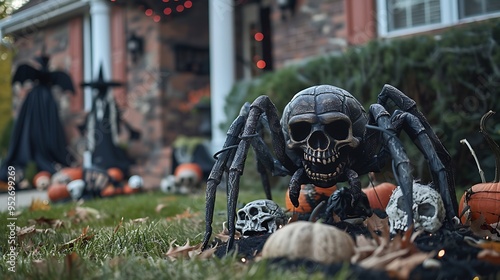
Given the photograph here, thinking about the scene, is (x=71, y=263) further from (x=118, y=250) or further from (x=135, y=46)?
(x=135, y=46)

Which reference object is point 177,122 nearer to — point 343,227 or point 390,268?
point 343,227

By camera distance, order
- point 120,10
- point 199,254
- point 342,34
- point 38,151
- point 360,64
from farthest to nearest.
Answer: point 120,10 → point 38,151 → point 342,34 → point 360,64 → point 199,254

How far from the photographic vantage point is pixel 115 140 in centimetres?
1027

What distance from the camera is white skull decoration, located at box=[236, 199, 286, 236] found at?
2.63 m

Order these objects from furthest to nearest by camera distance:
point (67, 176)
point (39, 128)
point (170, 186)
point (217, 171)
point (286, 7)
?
1. point (39, 128)
2. point (286, 7)
3. point (67, 176)
4. point (170, 186)
5. point (217, 171)

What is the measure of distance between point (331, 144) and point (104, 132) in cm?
730

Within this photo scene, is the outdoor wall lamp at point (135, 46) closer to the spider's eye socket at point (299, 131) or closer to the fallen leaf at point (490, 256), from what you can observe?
the spider's eye socket at point (299, 131)

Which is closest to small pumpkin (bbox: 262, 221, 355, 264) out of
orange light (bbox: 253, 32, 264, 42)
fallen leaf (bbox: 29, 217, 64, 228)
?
fallen leaf (bbox: 29, 217, 64, 228)

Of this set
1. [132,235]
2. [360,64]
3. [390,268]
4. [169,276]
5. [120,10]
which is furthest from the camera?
[120,10]

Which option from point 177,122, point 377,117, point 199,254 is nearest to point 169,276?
point 199,254

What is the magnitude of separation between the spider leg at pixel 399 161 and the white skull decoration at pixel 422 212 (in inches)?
2.5

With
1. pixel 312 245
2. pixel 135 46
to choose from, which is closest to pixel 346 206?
pixel 312 245

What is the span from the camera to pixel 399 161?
2191mm

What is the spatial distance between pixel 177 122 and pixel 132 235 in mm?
7270
